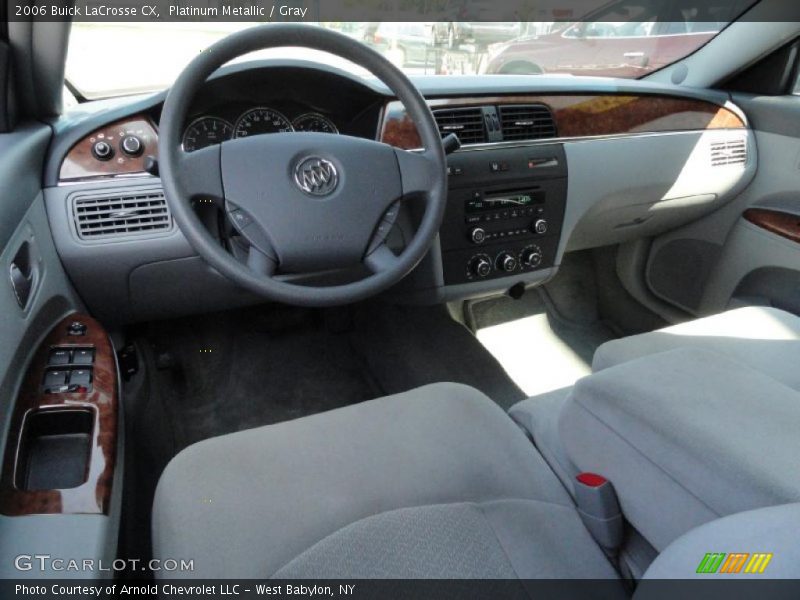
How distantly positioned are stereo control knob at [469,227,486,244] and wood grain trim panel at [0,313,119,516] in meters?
1.04

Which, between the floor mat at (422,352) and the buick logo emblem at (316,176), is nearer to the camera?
the buick logo emblem at (316,176)

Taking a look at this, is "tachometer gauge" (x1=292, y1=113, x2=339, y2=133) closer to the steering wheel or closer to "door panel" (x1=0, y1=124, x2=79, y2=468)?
the steering wheel

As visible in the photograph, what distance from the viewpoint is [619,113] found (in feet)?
6.52

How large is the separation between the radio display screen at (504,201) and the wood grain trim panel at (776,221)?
87 cm

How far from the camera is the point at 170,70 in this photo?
5.06 feet

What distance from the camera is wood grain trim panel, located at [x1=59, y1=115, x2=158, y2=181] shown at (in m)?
1.38

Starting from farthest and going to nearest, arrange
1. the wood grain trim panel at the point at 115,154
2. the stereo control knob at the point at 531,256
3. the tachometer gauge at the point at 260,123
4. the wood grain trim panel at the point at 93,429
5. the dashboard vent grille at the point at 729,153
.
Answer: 1. the dashboard vent grille at the point at 729,153
2. the stereo control knob at the point at 531,256
3. the tachometer gauge at the point at 260,123
4. the wood grain trim panel at the point at 115,154
5. the wood grain trim panel at the point at 93,429

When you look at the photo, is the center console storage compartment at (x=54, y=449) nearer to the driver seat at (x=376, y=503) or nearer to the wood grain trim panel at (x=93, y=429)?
the wood grain trim panel at (x=93, y=429)

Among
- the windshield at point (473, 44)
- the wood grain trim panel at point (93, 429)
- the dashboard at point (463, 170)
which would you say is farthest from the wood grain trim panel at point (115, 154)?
the wood grain trim panel at point (93, 429)

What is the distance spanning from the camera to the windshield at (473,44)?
1.41 meters

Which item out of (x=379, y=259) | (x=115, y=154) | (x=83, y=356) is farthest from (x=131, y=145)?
(x=379, y=259)

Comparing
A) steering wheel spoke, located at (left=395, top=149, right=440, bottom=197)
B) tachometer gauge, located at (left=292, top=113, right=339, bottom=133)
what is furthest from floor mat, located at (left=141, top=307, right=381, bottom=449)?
steering wheel spoke, located at (left=395, top=149, right=440, bottom=197)

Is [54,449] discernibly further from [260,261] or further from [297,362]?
[297,362]

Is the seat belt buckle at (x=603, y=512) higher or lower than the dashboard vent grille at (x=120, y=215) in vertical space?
lower
